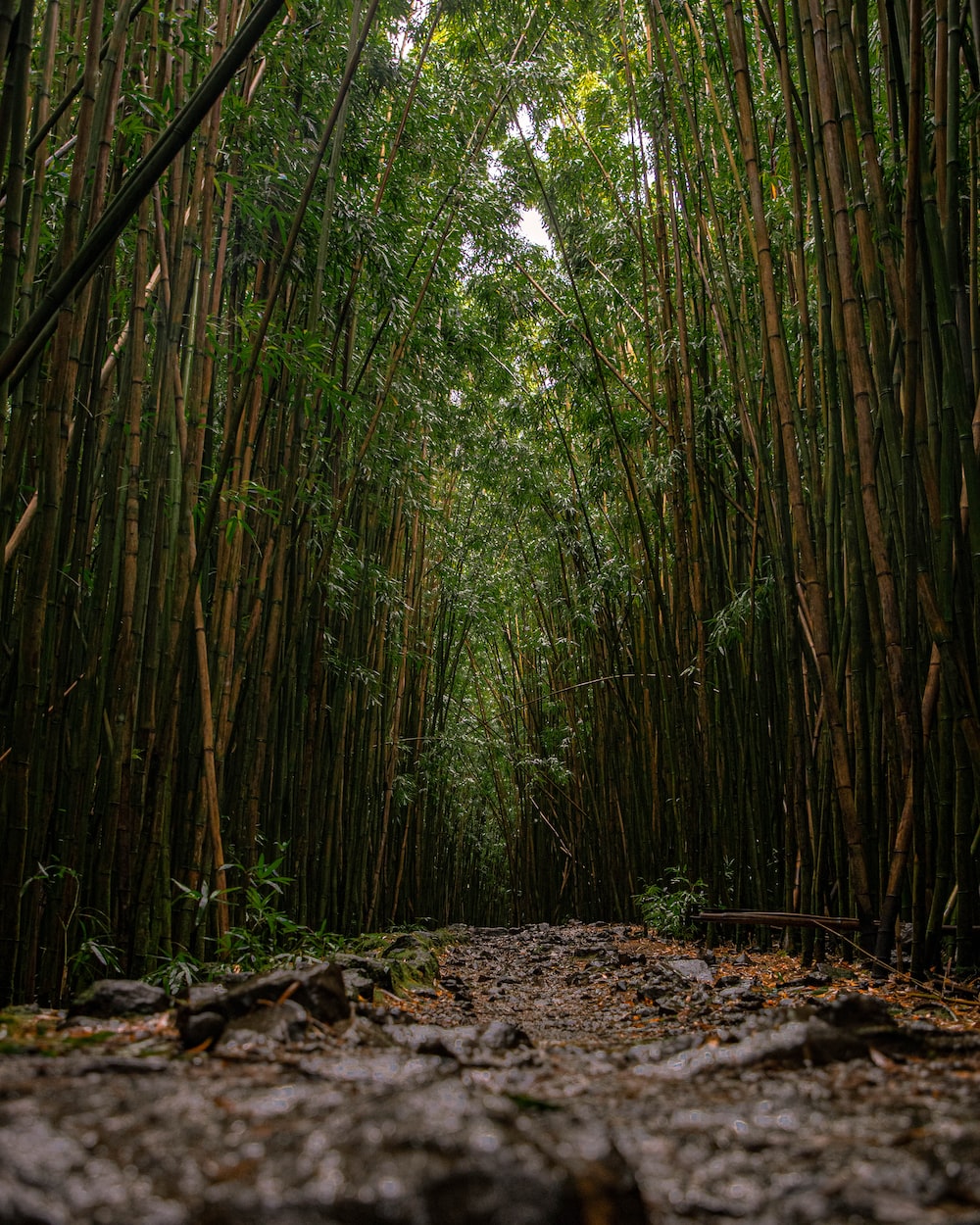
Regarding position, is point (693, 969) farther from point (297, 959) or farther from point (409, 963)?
point (297, 959)

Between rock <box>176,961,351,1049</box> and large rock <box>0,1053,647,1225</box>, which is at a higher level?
large rock <box>0,1053,647,1225</box>

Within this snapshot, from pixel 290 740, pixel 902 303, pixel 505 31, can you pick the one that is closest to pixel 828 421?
pixel 902 303

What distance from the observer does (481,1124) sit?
1.76 ft

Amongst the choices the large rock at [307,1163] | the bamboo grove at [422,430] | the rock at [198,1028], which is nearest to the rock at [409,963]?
the bamboo grove at [422,430]

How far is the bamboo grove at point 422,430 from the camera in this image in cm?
156

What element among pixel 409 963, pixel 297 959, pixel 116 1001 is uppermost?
pixel 116 1001

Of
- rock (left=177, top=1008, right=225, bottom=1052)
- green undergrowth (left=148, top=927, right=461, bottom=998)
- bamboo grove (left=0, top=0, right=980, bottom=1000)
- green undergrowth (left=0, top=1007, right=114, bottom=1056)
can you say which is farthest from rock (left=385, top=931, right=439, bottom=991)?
rock (left=177, top=1008, right=225, bottom=1052)

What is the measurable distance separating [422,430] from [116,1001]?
4721 mm

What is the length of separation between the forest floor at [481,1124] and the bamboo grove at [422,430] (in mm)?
737

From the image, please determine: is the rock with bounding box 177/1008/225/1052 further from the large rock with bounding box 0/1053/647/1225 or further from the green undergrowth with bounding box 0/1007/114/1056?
the large rock with bounding box 0/1053/647/1225

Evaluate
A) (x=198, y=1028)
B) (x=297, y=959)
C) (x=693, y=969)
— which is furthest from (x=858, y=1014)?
(x=693, y=969)

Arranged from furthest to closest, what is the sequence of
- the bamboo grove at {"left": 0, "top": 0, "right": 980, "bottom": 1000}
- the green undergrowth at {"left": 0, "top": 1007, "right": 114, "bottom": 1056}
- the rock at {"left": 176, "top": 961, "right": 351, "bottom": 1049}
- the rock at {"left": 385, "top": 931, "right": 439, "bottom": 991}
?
the rock at {"left": 385, "top": 931, "right": 439, "bottom": 991}
the bamboo grove at {"left": 0, "top": 0, "right": 980, "bottom": 1000}
the rock at {"left": 176, "top": 961, "right": 351, "bottom": 1049}
the green undergrowth at {"left": 0, "top": 1007, "right": 114, "bottom": 1056}

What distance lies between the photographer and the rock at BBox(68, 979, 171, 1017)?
108 cm

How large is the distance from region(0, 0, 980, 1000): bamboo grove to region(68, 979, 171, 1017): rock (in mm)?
462
